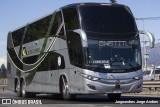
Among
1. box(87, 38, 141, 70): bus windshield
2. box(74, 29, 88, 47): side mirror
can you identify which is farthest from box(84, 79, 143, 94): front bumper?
box(74, 29, 88, 47): side mirror

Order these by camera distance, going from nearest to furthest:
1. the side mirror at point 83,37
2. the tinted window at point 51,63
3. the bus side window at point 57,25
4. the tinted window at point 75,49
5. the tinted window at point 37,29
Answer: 1. the side mirror at point 83,37
2. the tinted window at point 75,49
3. the bus side window at point 57,25
4. the tinted window at point 51,63
5. the tinted window at point 37,29

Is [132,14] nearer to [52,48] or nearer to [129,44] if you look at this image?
[129,44]

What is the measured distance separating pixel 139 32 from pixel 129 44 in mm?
916

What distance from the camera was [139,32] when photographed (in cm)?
2052

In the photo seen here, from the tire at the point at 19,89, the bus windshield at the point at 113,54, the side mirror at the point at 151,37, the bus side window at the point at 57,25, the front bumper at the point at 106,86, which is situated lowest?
the tire at the point at 19,89

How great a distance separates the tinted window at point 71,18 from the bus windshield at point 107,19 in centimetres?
40

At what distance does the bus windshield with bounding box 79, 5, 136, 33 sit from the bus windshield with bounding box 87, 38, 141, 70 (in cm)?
60

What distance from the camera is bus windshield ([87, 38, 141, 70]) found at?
19.4 meters

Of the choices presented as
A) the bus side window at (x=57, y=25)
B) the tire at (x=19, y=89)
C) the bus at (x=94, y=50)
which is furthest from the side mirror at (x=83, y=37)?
the tire at (x=19, y=89)

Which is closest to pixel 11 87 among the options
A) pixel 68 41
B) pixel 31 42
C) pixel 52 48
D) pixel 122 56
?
pixel 31 42

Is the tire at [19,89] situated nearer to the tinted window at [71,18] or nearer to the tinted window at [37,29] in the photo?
the tinted window at [37,29]

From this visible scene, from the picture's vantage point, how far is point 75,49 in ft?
66.0

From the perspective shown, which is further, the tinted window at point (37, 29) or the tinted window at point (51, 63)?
the tinted window at point (37, 29)

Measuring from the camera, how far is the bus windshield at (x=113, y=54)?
763 inches
